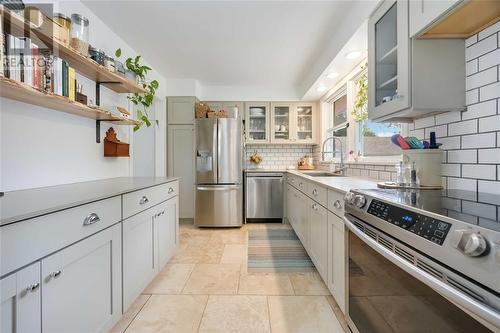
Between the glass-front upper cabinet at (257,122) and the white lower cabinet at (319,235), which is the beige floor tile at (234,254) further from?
the glass-front upper cabinet at (257,122)

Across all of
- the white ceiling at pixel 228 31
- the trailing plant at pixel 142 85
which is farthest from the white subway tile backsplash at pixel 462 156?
the trailing plant at pixel 142 85

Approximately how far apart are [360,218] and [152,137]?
11.1ft

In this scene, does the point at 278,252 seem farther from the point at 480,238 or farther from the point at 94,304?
the point at 480,238

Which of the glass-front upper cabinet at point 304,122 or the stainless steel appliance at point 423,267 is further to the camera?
the glass-front upper cabinet at point 304,122

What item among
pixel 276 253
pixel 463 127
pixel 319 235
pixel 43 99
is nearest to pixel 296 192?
pixel 276 253

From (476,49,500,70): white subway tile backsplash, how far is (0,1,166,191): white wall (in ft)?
8.27

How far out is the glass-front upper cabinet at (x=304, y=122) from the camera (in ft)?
14.4

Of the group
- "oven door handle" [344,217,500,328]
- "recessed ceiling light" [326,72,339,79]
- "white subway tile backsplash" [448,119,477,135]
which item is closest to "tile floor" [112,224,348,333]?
"oven door handle" [344,217,500,328]

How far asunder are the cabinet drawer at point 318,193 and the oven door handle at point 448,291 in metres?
0.83

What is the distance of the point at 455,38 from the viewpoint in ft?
4.34

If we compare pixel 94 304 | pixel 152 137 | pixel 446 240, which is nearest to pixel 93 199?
pixel 94 304

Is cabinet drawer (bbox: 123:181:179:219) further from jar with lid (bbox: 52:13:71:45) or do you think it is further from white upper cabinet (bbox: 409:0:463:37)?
white upper cabinet (bbox: 409:0:463:37)

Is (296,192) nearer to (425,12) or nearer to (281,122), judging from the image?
(281,122)

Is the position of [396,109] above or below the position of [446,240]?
above
